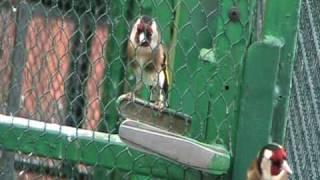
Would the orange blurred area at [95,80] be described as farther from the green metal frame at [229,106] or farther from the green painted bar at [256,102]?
the green painted bar at [256,102]

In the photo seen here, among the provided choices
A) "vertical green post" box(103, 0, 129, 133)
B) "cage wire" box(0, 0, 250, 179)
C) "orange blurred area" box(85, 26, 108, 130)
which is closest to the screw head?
"cage wire" box(0, 0, 250, 179)

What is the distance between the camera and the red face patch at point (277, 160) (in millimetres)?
1807

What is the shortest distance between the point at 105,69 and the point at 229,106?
0.69m

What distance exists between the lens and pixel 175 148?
1795mm

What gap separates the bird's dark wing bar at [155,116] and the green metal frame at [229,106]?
5 centimetres

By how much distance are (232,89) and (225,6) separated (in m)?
0.20

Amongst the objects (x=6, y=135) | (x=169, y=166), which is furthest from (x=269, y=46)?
(x=6, y=135)

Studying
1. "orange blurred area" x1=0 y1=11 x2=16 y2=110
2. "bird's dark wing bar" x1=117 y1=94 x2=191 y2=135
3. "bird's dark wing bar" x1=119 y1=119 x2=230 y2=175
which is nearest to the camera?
"bird's dark wing bar" x1=119 y1=119 x2=230 y2=175

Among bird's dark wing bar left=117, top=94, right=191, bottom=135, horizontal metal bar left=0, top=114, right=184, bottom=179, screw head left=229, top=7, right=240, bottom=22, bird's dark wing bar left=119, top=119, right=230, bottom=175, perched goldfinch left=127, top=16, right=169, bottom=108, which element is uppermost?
screw head left=229, top=7, right=240, bottom=22

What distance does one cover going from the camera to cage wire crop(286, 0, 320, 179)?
2.42 metres

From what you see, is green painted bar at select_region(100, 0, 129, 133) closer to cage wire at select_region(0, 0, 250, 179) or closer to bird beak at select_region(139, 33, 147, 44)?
cage wire at select_region(0, 0, 250, 179)

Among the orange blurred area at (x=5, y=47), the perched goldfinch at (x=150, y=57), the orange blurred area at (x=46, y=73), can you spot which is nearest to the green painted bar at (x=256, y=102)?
the perched goldfinch at (x=150, y=57)

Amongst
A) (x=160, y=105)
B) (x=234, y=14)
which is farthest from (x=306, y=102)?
(x=234, y=14)

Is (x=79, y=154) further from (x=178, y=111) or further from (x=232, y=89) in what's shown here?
(x=232, y=89)
